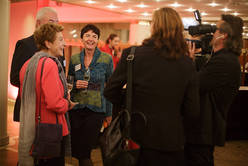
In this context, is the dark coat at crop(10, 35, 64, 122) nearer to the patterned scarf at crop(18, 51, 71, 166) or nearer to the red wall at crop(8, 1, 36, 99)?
the patterned scarf at crop(18, 51, 71, 166)

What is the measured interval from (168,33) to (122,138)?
0.66 metres

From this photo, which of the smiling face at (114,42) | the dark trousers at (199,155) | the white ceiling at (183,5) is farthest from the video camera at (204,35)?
the white ceiling at (183,5)

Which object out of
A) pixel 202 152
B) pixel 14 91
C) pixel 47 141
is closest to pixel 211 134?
pixel 202 152

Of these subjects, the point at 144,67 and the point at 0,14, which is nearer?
the point at 144,67

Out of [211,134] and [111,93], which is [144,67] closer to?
[111,93]

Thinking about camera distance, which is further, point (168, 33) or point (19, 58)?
point (19, 58)

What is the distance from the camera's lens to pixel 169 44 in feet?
5.49

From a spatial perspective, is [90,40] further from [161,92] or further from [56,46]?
[161,92]

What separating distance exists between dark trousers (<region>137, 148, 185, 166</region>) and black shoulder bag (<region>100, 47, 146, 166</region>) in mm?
50

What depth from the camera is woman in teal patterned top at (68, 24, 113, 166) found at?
9.30ft

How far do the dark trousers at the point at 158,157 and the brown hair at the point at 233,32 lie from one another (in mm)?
853

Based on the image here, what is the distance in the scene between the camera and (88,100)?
282 cm

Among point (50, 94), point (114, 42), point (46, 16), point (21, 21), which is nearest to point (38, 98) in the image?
point (50, 94)

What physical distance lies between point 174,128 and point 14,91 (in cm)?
765
